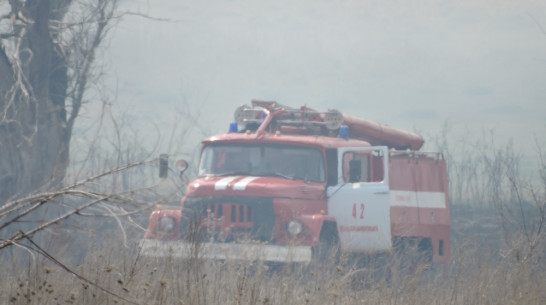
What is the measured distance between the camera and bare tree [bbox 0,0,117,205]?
14641mm

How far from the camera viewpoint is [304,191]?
39.6ft

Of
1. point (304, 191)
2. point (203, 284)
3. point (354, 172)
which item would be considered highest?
point (354, 172)

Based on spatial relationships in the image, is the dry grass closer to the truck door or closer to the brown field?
the brown field

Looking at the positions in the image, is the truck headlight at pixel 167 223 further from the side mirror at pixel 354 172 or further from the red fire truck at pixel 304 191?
the side mirror at pixel 354 172

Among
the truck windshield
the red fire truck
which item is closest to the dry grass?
the red fire truck

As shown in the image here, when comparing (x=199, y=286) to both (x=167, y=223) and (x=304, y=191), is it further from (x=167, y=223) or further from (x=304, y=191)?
(x=304, y=191)

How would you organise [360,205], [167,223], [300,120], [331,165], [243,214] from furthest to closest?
1. [300,120]
2. [331,165]
3. [360,205]
4. [243,214]
5. [167,223]

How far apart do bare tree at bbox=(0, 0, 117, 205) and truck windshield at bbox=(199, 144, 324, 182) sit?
4.01 meters

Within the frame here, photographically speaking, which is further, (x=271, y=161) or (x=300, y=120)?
(x=300, y=120)

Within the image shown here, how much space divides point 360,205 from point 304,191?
1.01 meters

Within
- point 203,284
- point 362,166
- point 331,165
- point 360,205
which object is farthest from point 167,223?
point 203,284

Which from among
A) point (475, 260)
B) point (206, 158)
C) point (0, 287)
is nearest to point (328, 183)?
point (206, 158)

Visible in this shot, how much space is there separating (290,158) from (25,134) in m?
6.11

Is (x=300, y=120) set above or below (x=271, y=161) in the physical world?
above
